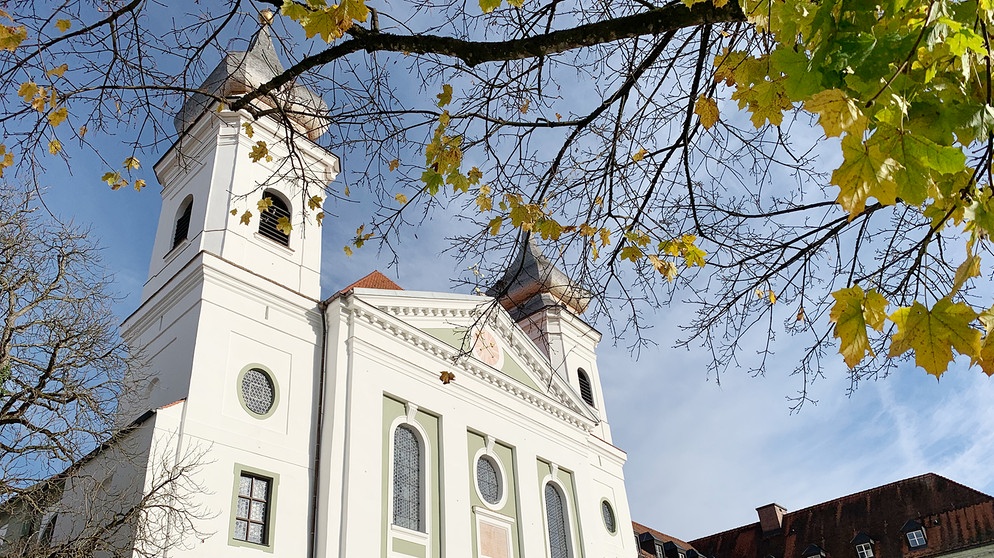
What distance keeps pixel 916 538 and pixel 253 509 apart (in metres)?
29.3

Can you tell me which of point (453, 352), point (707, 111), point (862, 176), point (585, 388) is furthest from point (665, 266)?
point (585, 388)

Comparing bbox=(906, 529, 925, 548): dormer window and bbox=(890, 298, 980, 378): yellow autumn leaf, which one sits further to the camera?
bbox=(906, 529, 925, 548): dormer window

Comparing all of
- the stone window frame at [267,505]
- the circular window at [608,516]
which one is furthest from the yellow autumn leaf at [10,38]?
the circular window at [608,516]

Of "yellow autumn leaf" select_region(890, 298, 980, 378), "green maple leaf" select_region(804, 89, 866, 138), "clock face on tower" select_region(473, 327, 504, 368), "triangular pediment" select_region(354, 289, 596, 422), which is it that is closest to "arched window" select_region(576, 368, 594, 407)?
"triangular pediment" select_region(354, 289, 596, 422)

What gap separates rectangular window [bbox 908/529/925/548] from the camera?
30.9 m

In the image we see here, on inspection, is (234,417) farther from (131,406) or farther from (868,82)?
(868,82)

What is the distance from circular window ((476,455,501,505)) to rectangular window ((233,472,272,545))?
567cm

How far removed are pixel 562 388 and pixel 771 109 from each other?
19.3 metres

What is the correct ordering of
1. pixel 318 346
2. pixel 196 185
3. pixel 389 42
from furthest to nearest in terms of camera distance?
pixel 196 185 < pixel 318 346 < pixel 389 42

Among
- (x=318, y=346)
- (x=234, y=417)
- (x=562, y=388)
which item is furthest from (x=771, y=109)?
(x=562, y=388)

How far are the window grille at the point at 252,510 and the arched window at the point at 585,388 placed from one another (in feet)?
45.1

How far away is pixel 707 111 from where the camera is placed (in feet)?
16.1

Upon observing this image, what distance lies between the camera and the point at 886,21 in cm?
230

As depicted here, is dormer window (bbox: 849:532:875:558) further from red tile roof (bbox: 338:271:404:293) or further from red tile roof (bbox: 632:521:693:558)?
red tile roof (bbox: 338:271:404:293)
